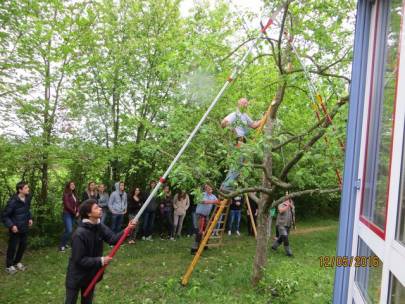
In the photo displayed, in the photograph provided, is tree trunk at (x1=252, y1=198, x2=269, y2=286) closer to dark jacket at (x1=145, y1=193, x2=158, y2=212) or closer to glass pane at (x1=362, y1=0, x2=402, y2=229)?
glass pane at (x1=362, y1=0, x2=402, y2=229)

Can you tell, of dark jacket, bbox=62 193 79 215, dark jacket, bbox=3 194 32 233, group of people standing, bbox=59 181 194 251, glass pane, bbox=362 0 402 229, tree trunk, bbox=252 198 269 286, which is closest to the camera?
glass pane, bbox=362 0 402 229

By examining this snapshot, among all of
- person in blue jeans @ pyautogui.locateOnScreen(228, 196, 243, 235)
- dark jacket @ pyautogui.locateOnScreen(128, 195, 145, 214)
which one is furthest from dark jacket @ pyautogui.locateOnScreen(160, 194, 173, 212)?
person in blue jeans @ pyautogui.locateOnScreen(228, 196, 243, 235)

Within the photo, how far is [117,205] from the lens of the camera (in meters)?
9.84

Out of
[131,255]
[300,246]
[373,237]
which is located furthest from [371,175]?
[300,246]

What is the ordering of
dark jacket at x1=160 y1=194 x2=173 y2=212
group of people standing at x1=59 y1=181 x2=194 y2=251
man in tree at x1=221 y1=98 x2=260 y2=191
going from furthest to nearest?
dark jacket at x1=160 y1=194 x2=173 y2=212 < group of people standing at x1=59 y1=181 x2=194 y2=251 < man in tree at x1=221 y1=98 x2=260 y2=191

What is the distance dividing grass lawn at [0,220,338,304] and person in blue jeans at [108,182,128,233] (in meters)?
0.80

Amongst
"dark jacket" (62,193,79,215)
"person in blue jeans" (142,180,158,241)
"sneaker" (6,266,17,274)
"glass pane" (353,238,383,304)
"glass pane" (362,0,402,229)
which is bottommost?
"sneaker" (6,266,17,274)

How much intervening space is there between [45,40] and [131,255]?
5788mm

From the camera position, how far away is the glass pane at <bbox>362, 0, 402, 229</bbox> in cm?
205

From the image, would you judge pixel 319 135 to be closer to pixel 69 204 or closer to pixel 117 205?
pixel 69 204

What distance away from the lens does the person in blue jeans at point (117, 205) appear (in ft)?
32.2

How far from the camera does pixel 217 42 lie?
5.24 m

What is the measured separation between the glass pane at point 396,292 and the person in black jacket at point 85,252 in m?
2.75

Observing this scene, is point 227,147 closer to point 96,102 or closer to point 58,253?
point 58,253
